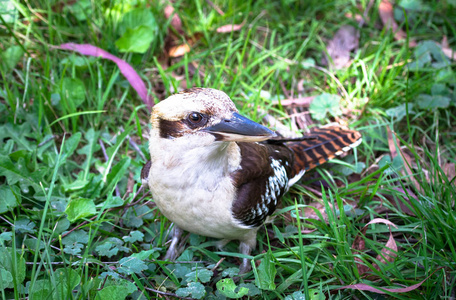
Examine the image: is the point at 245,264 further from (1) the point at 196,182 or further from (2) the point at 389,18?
(2) the point at 389,18

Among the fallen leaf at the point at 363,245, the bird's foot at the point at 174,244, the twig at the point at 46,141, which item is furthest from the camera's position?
the twig at the point at 46,141

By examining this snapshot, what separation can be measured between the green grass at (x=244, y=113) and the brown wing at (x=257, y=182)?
0.30m

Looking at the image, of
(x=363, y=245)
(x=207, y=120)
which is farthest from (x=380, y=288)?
(x=207, y=120)

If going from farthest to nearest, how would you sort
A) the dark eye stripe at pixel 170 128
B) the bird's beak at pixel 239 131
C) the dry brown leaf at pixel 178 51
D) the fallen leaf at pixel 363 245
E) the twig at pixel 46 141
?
the dry brown leaf at pixel 178 51 < the twig at pixel 46 141 < the fallen leaf at pixel 363 245 < the dark eye stripe at pixel 170 128 < the bird's beak at pixel 239 131

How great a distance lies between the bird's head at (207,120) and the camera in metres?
2.84

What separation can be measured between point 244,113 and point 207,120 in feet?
6.19

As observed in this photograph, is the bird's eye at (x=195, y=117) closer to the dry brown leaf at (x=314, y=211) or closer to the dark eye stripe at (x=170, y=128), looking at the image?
the dark eye stripe at (x=170, y=128)

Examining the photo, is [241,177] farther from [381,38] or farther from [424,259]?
[381,38]

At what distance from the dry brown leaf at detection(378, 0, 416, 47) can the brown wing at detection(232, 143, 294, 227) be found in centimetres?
301

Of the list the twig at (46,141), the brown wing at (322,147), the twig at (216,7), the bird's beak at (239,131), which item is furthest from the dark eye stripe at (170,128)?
the twig at (216,7)

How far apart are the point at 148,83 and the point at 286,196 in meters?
2.11

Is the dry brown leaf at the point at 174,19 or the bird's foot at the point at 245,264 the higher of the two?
the dry brown leaf at the point at 174,19

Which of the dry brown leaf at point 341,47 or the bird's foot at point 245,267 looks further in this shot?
the dry brown leaf at point 341,47

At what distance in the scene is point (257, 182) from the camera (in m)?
3.46
